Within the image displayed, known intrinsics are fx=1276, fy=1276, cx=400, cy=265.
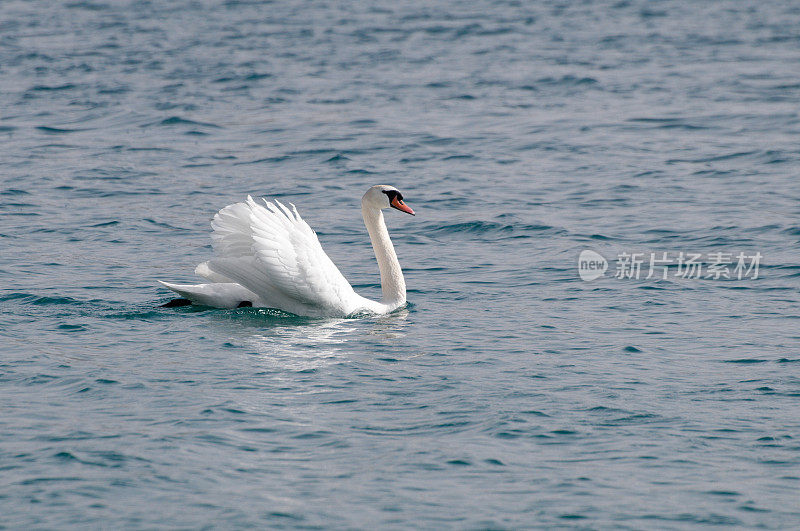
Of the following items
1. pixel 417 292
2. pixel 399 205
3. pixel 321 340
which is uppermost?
pixel 399 205

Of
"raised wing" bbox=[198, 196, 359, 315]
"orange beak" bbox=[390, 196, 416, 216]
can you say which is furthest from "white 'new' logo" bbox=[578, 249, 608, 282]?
"raised wing" bbox=[198, 196, 359, 315]

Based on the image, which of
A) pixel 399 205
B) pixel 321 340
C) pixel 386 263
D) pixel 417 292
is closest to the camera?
pixel 321 340

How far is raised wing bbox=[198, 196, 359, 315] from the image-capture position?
13492mm

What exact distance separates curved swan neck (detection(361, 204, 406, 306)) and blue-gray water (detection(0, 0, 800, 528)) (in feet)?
1.34

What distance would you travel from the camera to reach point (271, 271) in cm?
1347

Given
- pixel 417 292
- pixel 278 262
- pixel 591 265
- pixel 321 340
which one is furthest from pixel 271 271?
pixel 591 265

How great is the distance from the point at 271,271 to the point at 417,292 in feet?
8.43

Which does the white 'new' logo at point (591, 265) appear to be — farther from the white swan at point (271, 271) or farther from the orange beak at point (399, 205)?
the white swan at point (271, 271)

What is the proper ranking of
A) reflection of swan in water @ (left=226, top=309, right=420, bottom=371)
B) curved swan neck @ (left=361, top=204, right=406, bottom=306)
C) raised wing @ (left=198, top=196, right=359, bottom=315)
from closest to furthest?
reflection of swan in water @ (left=226, top=309, right=420, bottom=371) < raised wing @ (left=198, top=196, right=359, bottom=315) < curved swan neck @ (left=361, top=204, right=406, bottom=306)

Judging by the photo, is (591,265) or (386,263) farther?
(591,265)

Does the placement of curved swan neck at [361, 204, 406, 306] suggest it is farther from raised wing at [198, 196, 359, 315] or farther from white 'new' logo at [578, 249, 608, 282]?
white 'new' logo at [578, 249, 608, 282]

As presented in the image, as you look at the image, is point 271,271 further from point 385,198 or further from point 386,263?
point 385,198

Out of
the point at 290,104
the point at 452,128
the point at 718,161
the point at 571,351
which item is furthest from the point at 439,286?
the point at 290,104

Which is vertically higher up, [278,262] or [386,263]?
[278,262]
